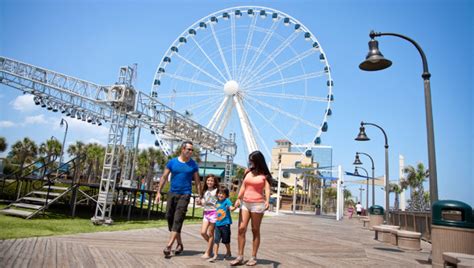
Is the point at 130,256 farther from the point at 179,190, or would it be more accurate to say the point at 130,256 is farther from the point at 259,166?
the point at 259,166

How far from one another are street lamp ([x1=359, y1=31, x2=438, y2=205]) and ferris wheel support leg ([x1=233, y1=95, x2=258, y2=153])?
18966mm

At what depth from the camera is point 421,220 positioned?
11422 millimetres

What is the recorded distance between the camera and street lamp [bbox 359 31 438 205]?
5.43 metres

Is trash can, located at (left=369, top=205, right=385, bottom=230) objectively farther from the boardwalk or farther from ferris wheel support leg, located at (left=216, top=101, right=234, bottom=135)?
ferris wheel support leg, located at (left=216, top=101, right=234, bottom=135)

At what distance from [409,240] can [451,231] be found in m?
3.57

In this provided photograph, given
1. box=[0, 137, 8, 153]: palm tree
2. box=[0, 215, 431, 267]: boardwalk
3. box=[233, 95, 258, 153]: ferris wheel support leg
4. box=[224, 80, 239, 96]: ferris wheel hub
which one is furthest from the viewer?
box=[0, 137, 8, 153]: palm tree

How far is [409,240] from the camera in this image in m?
8.06

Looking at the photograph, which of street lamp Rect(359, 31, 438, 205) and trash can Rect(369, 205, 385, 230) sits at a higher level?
street lamp Rect(359, 31, 438, 205)

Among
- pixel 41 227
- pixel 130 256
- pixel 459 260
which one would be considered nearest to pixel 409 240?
pixel 459 260

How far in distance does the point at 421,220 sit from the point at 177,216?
9.78 m

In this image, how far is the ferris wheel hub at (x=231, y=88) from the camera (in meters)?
27.1

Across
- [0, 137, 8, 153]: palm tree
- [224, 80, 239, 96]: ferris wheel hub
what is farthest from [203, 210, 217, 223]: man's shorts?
[0, 137, 8, 153]: palm tree

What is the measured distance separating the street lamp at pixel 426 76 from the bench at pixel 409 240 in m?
2.96

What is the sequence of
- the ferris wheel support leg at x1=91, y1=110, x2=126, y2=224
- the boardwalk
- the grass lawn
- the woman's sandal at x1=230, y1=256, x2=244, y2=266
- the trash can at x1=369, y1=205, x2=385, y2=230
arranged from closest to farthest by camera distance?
the boardwalk
the woman's sandal at x1=230, y1=256, x2=244, y2=266
the grass lawn
the ferris wheel support leg at x1=91, y1=110, x2=126, y2=224
the trash can at x1=369, y1=205, x2=385, y2=230
